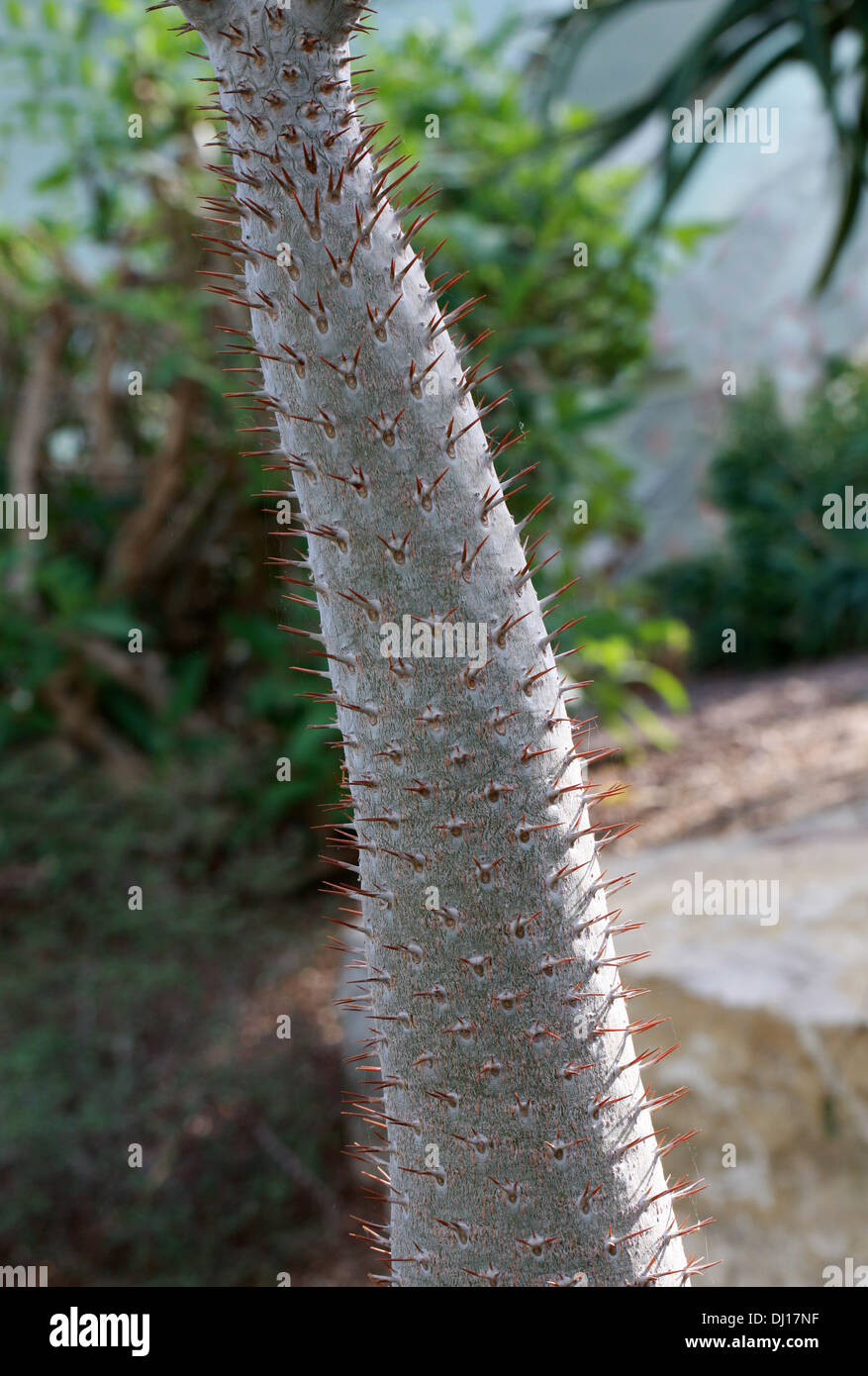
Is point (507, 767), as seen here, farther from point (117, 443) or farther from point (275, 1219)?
point (117, 443)

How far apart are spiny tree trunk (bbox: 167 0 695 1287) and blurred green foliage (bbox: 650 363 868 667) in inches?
305

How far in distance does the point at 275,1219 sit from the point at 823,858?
1.94 m

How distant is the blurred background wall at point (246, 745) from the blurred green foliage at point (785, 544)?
219cm

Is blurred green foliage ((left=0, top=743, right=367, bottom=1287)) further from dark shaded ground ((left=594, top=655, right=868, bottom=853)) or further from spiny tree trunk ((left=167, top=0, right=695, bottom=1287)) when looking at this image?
spiny tree trunk ((left=167, top=0, right=695, bottom=1287))

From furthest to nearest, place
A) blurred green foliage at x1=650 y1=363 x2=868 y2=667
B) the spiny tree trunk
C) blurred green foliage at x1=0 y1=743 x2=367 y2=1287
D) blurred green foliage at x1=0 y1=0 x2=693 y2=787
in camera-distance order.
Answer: blurred green foliage at x1=650 y1=363 x2=868 y2=667 → blurred green foliage at x1=0 y1=0 x2=693 y2=787 → blurred green foliage at x1=0 y1=743 x2=367 y2=1287 → the spiny tree trunk

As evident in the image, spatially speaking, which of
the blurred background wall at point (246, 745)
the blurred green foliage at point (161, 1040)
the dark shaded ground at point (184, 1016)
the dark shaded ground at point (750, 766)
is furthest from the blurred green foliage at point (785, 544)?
the blurred green foliage at point (161, 1040)

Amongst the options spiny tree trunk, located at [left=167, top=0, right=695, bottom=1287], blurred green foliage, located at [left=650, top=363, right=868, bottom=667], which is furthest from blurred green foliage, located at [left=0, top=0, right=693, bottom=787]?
blurred green foliage, located at [left=650, top=363, right=868, bottom=667]

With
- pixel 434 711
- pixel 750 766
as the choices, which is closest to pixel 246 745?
pixel 750 766

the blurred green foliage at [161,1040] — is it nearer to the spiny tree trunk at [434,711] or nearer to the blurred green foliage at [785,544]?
the spiny tree trunk at [434,711]

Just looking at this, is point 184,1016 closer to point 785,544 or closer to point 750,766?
point 750,766

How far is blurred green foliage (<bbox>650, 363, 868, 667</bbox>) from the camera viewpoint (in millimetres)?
8039

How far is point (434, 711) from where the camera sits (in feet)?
2.38
